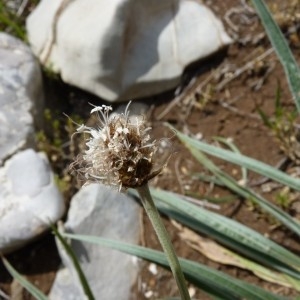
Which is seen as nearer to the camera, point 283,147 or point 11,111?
point 283,147

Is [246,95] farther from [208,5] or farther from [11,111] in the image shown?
[11,111]

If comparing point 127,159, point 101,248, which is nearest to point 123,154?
point 127,159

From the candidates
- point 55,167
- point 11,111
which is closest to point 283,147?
point 55,167

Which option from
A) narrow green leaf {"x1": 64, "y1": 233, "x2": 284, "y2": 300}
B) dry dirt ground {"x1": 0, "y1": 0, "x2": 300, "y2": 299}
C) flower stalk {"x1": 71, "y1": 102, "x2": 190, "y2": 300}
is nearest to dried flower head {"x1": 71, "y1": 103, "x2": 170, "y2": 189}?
flower stalk {"x1": 71, "y1": 102, "x2": 190, "y2": 300}

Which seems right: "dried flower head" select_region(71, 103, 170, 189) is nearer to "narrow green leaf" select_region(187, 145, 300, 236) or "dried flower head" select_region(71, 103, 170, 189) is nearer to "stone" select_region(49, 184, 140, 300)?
"narrow green leaf" select_region(187, 145, 300, 236)

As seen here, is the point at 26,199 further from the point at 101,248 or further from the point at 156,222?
the point at 156,222

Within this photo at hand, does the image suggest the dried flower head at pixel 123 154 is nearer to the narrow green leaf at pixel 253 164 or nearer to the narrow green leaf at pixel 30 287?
the narrow green leaf at pixel 30 287
